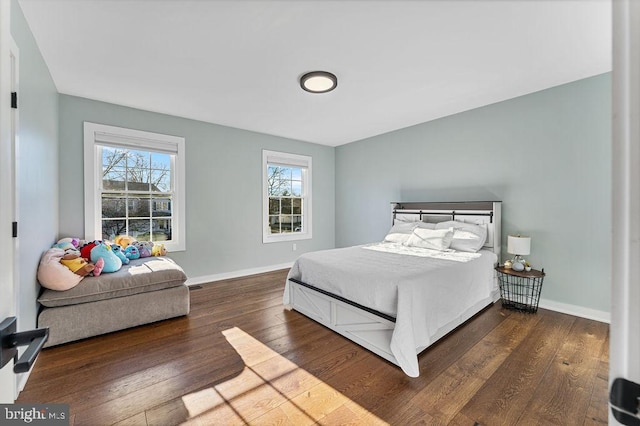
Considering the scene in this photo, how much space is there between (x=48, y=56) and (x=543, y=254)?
5605 mm

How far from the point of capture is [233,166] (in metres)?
4.77

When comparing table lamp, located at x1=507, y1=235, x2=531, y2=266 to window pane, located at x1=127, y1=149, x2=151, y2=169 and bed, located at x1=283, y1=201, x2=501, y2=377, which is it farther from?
window pane, located at x1=127, y1=149, x2=151, y2=169

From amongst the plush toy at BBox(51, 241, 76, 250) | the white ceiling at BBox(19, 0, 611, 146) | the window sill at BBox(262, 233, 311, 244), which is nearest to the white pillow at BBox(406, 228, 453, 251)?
the white ceiling at BBox(19, 0, 611, 146)

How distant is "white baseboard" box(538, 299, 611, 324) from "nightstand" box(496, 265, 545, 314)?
0.42 ft

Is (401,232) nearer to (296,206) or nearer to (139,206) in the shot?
(296,206)

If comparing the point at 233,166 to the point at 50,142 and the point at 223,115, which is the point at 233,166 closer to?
the point at 223,115

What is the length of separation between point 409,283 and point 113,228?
153 inches

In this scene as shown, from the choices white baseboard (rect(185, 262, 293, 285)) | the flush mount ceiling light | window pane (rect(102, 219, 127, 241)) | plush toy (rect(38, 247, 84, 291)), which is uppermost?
the flush mount ceiling light

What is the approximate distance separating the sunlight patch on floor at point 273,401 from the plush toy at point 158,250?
2345 millimetres

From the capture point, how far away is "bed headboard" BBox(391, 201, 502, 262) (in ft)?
11.7

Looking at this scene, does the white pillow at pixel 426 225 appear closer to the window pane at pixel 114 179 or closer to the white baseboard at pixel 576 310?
the white baseboard at pixel 576 310

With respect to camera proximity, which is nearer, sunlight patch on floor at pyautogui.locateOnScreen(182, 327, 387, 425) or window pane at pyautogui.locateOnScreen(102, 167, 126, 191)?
sunlight patch on floor at pyautogui.locateOnScreen(182, 327, 387, 425)

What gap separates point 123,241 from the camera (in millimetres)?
3670

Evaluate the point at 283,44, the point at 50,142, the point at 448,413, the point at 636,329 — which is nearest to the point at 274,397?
the point at 448,413
